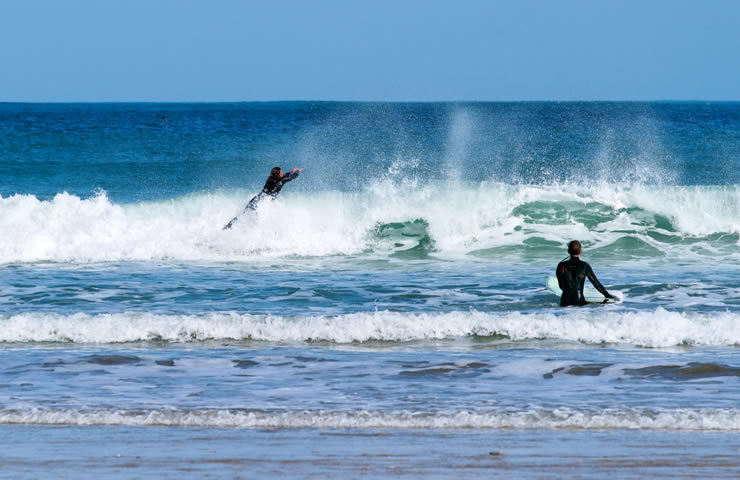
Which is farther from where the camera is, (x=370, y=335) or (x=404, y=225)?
(x=404, y=225)

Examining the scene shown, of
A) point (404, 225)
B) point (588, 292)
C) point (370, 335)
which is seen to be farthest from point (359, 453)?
point (404, 225)

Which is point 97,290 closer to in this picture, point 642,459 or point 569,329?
point 569,329

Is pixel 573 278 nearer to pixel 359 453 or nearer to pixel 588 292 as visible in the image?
pixel 588 292

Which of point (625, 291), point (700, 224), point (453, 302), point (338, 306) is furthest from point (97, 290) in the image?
point (700, 224)

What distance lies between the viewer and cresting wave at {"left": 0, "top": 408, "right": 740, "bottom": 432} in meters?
6.50

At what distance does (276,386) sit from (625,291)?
20.3 ft

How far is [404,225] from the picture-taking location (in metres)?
19.4

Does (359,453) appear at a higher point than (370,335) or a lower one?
lower

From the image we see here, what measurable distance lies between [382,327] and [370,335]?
17 cm

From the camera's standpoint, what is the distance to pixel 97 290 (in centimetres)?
1303

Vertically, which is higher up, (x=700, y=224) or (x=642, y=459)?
(x=700, y=224)

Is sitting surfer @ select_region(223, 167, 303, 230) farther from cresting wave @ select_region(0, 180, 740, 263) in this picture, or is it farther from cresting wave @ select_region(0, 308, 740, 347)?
cresting wave @ select_region(0, 308, 740, 347)

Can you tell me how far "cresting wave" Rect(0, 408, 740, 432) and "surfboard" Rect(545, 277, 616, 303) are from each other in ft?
15.0

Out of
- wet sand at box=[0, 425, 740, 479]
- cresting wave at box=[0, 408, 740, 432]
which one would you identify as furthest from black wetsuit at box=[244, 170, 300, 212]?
wet sand at box=[0, 425, 740, 479]
